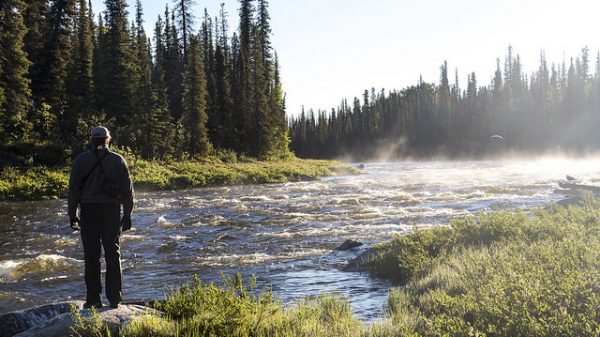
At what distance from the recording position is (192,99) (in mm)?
47344

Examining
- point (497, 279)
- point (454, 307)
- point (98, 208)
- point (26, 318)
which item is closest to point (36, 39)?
point (98, 208)

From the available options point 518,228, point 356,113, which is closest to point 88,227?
point 518,228

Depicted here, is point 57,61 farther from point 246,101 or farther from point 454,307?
point 454,307

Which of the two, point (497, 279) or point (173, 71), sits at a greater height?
point (173, 71)

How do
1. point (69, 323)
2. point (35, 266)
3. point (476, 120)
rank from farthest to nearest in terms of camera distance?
point (476, 120)
point (35, 266)
point (69, 323)

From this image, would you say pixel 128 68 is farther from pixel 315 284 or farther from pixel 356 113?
pixel 356 113

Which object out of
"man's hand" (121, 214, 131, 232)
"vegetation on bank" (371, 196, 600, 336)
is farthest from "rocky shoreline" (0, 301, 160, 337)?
"vegetation on bank" (371, 196, 600, 336)

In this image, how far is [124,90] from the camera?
148 feet

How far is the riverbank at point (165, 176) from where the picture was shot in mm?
27047

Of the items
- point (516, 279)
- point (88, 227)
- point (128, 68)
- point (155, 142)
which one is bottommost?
point (516, 279)

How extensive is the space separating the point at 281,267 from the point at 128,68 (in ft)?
134

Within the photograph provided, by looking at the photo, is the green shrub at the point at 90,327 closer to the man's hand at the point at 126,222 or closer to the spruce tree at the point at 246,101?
the man's hand at the point at 126,222

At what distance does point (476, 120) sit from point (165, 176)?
308 feet

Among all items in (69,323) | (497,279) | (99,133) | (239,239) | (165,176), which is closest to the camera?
(69,323)
